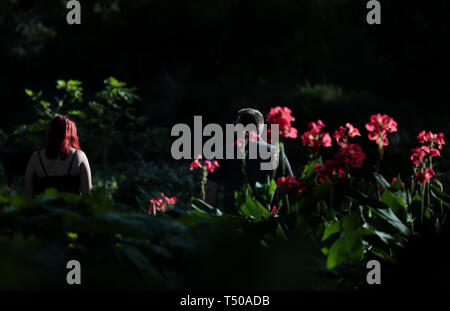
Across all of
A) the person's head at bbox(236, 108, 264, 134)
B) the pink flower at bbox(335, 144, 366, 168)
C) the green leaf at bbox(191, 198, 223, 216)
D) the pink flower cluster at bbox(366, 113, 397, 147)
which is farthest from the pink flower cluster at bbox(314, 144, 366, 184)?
the person's head at bbox(236, 108, 264, 134)

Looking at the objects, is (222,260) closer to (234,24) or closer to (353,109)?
(353,109)

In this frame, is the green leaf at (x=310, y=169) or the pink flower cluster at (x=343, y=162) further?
the green leaf at (x=310, y=169)

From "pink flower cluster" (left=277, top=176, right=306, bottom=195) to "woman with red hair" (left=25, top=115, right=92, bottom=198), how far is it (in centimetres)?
196

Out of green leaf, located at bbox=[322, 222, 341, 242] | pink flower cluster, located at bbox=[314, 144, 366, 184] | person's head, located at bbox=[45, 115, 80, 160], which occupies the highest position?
person's head, located at bbox=[45, 115, 80, 160]

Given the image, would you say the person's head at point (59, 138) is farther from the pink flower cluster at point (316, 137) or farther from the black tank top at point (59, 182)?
the pink flower cluster at point (316, 137)

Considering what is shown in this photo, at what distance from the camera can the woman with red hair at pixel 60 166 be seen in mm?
3951

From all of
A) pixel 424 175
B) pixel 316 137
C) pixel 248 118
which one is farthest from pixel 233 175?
pixel 424 175

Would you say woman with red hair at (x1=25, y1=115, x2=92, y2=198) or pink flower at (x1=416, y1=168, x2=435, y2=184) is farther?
woman with red hair at (x1=25, y1=115, x2=92, y2=198)

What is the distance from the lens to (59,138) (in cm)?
394

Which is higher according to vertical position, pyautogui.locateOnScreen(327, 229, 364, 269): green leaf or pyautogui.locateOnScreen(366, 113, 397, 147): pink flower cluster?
pyautogui.locateOnScreen(366, 113, 397, 147): pink flower cluster

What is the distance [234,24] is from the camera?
1703 centimetres

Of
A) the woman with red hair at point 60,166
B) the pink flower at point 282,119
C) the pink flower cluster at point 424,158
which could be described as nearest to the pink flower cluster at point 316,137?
the pink flower at point 282,119

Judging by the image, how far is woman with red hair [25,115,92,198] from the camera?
3951mm

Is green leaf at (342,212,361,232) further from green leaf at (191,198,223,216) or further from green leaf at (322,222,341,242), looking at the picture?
green leaf at (191,198,223,216)
